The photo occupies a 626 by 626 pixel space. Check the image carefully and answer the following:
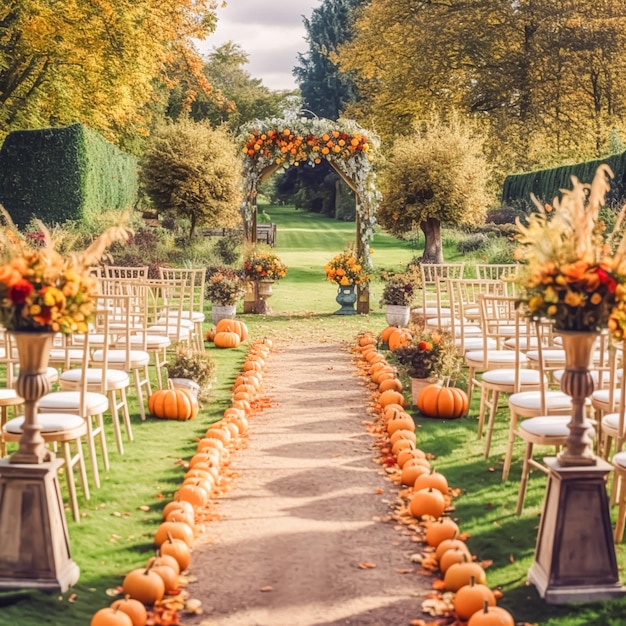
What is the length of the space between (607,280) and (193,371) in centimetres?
511

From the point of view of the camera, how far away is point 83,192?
784 inches

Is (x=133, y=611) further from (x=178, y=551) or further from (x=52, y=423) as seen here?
(x=52, y=423)

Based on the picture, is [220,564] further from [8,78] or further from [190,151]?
[8,78]

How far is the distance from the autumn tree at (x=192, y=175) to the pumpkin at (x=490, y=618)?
16875mm

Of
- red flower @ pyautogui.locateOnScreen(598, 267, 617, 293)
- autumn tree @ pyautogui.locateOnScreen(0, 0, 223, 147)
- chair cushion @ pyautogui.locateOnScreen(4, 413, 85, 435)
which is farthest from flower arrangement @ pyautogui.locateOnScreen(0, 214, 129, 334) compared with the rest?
autumn tree @ pyautogui.locateOnScreen(0, 0, 223, 147)

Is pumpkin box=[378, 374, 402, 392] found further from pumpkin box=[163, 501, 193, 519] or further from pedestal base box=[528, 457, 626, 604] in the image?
pedestal base box=[528, 457, 626, 604]

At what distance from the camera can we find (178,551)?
433 cm

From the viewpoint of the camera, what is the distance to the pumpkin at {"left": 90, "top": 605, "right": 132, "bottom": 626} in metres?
3.55

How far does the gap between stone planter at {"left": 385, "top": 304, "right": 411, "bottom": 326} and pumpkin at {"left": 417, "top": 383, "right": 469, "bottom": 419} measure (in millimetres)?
4682

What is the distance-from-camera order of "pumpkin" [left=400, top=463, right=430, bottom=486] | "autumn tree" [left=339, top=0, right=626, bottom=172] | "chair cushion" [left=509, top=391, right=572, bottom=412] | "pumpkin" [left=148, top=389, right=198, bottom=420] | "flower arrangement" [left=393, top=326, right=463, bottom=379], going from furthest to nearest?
"autumn tree" [left=339, top=0, right=626, bottom=172], "flower arrangement" [left=393, top=326, right=463, bottom=379], "pumpkin" [left=148, top=389, right=198, bottom=420], "pumpkin" [left=400, top=463, right=430, bottom=486], "chair cushion" [left=509, top=391, right=572, bottom=412]

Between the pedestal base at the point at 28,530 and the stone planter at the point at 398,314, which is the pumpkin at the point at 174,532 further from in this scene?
the stone planter at the point at 398,314

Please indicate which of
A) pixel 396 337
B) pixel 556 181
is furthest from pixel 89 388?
pixel 556 181

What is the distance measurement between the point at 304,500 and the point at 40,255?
2298 mm

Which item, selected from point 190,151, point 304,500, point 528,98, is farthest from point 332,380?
point 528,98
